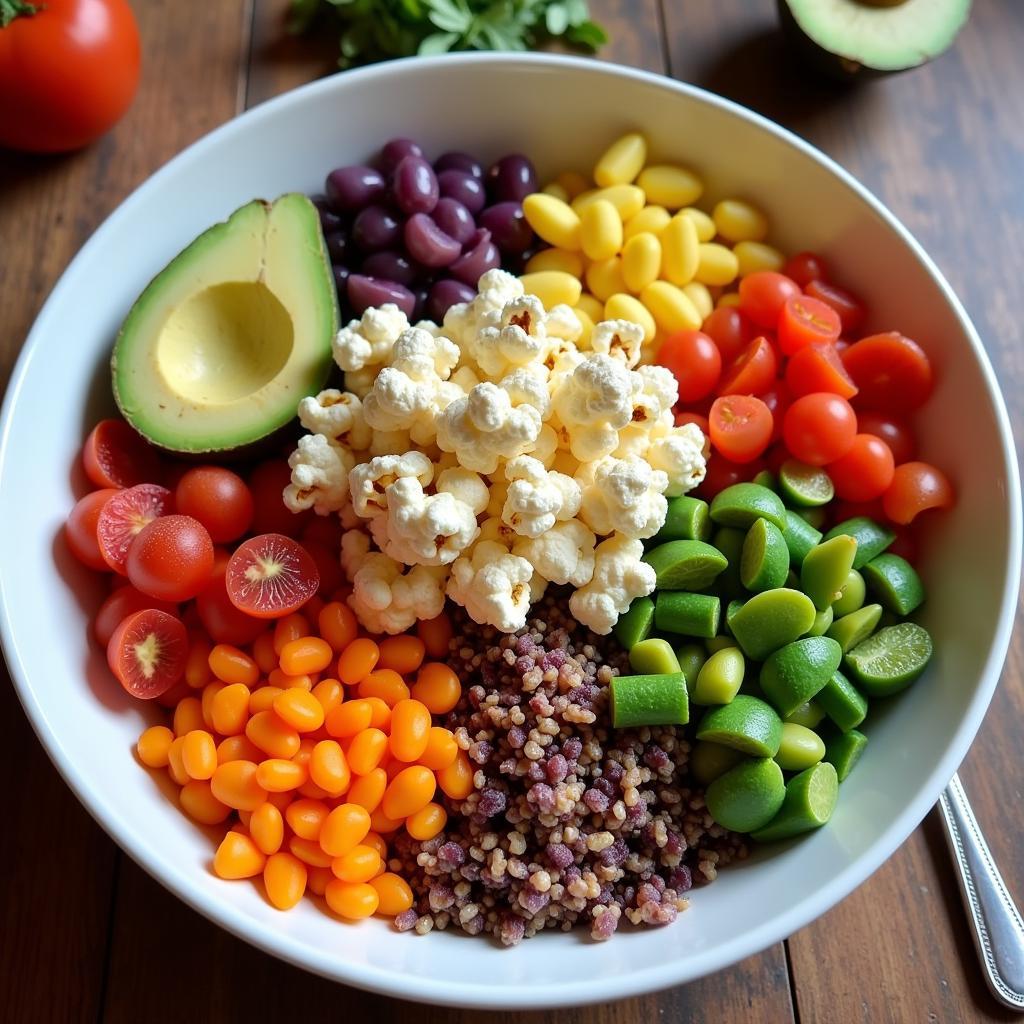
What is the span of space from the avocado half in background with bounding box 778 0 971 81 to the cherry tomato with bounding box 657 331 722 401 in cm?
57

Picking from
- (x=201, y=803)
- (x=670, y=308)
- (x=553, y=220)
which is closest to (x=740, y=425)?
(x=670, y=308)

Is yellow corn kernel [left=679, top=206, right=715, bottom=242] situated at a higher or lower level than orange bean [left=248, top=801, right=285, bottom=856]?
higher

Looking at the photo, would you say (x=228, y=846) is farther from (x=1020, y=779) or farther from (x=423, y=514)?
(x=1020, y=779)

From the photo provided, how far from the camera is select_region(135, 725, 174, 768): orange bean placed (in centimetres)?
121

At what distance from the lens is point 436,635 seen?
128 centimetres

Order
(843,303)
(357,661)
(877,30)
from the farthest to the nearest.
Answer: (877,30) → (843,303) → (357,661)

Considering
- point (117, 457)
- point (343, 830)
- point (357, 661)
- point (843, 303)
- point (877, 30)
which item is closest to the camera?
point (343, 830)

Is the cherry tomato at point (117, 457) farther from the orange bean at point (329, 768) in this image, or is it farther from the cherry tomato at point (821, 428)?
the cherry tomato at point (821, 428)

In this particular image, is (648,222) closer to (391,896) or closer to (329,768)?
(329,768)

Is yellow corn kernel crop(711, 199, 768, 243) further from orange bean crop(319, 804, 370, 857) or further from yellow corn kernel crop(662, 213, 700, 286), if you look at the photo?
orange bean crop(319, 804, 370, 857)

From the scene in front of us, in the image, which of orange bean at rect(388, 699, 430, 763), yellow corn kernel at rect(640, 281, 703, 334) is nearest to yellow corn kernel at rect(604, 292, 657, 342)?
yellow corn kernel at rect(640, 281, 703, 334)

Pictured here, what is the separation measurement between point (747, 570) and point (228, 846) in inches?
29.1

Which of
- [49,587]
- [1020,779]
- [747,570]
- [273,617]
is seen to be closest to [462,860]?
[273,617]

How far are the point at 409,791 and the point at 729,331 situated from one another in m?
0.82
